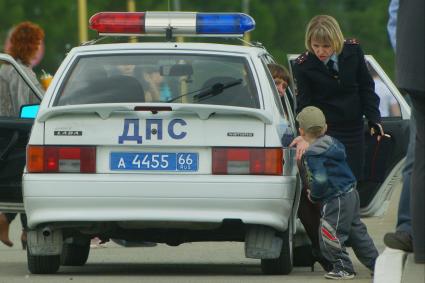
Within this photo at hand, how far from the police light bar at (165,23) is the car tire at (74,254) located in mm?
1411

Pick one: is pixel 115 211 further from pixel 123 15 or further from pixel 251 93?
pixel 123 15

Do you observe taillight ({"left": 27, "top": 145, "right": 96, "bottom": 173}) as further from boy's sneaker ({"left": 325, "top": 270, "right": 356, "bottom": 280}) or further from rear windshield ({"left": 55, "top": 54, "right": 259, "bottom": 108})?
boy's sneaker ({"left": 325, "top": 270, "right": 356, "bottom": 280})

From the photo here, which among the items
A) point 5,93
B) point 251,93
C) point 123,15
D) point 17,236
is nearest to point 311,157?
point 251,93

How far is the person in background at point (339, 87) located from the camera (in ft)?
34.0

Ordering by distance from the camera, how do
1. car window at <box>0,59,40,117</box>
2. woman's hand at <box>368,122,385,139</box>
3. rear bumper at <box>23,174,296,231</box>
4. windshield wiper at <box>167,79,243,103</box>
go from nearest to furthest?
1. rear bumper at <box>23,174,296,231</box>
2. windshield wiper at <box>167,79,243,103</box>
3. woman's hand at <box>368,122,385,139</box>
4. car window at <box>0,59,40,117</box>

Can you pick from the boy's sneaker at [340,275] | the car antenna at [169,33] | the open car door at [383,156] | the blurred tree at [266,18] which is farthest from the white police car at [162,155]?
the blurred tree at [266,18]

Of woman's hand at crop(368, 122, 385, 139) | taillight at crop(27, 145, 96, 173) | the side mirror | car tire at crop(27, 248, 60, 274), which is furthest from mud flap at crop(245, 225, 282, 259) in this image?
the side mirror

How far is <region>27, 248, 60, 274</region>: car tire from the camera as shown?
9766 mm

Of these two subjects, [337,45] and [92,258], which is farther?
[92,258]

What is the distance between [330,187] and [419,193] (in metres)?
2.81

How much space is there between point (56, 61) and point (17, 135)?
58.1m

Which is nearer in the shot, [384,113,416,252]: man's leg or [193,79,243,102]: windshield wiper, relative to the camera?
[384,113,416,252]: man's leg

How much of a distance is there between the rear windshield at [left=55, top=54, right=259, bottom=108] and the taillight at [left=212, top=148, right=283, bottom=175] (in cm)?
38

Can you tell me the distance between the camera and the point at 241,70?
978cm
